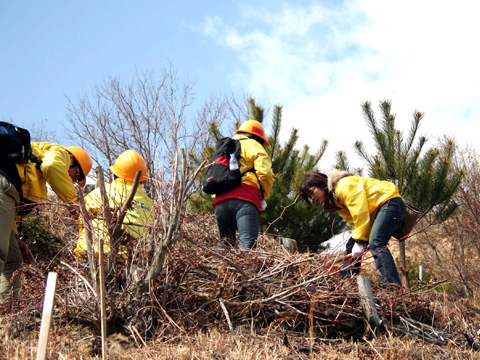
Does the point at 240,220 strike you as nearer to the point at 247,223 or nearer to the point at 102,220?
the point at 247,223

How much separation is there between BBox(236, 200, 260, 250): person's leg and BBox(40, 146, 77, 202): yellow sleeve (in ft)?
4.78

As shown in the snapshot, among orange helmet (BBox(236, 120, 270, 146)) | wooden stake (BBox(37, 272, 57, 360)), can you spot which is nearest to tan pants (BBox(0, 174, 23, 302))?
wooden stake (BBox(37, 272, 57, 360))

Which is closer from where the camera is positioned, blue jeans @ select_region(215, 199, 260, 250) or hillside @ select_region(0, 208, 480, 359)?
hillside @ select_region(0, 208, 480, 359)

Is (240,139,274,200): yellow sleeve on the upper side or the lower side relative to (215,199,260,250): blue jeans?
upper

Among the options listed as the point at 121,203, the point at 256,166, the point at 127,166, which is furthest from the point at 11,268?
the point at 256,166

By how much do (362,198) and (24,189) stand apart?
9.49ft

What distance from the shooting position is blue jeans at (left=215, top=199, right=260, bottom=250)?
12.7 feet

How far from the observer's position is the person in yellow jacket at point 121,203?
2.94 meters

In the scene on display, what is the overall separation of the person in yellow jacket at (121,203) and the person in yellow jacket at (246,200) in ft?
2.22

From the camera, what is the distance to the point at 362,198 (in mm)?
3891

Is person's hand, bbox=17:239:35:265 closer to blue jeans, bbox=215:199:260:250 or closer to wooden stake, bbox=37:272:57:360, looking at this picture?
blue jeans, bbox=215:199:260:250

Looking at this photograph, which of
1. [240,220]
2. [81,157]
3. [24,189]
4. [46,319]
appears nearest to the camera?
[46,319]

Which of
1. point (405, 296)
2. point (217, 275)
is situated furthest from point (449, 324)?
point (217, 275)

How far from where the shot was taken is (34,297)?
301 centimetres
